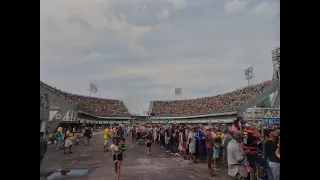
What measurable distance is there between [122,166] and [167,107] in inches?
58.4

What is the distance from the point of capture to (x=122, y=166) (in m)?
5.18

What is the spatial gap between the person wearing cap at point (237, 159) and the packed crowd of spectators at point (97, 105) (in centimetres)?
206

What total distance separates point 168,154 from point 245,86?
6.44 ft

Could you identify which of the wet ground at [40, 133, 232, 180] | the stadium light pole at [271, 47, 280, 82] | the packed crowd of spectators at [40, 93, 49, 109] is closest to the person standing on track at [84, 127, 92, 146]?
the wet ground at [40, 133, 232, 180]

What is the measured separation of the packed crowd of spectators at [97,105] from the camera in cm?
517

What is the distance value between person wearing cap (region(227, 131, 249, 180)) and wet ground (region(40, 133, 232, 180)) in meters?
0.16

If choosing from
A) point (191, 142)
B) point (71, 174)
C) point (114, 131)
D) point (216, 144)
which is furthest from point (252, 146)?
point (71, 174)

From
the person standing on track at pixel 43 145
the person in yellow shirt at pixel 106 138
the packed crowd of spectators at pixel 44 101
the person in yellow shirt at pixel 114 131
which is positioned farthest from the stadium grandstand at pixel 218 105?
the person standing on track at pixel 43 145

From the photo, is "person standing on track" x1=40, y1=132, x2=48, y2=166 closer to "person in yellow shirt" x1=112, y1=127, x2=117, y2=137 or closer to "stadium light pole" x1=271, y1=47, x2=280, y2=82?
"person in yellow shirt" x1=112, y1=127, x2=117, y2=137

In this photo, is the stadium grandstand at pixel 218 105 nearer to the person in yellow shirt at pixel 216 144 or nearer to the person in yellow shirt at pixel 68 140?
the person in yellow shirt at pixel 216 144

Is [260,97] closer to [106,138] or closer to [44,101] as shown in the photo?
[106,138]
